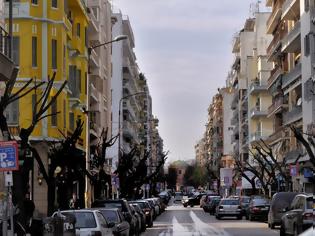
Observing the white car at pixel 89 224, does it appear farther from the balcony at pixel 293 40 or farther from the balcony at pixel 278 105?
the balcony at pixel 278 105

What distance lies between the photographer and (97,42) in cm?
7288

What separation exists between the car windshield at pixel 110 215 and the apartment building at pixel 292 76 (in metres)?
31.8

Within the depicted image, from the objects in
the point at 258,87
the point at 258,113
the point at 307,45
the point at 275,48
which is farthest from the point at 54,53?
the point at 258,87

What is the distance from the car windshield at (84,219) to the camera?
2090cm

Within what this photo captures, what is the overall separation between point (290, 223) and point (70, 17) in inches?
1176

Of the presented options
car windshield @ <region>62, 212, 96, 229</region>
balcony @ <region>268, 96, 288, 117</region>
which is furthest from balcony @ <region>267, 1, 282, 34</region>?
car windshield @ <region>62, 212, 96, 229</region>

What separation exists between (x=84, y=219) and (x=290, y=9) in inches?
1993

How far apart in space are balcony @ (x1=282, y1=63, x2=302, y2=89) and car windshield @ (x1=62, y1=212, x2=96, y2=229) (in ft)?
149

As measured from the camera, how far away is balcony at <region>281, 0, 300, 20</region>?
66.9m

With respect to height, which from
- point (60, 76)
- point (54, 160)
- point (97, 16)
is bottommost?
point (54, 160)

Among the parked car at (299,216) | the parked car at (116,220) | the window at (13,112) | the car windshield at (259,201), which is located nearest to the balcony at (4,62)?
the parked car at (116,220)

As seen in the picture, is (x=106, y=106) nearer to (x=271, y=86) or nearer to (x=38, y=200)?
(x=271, y=86)

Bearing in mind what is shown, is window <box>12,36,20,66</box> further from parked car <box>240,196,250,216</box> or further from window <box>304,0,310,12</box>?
window <box>304,0,310,12</box>

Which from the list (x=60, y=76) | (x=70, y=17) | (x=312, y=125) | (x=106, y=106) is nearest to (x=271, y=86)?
(x=106, y=106)
